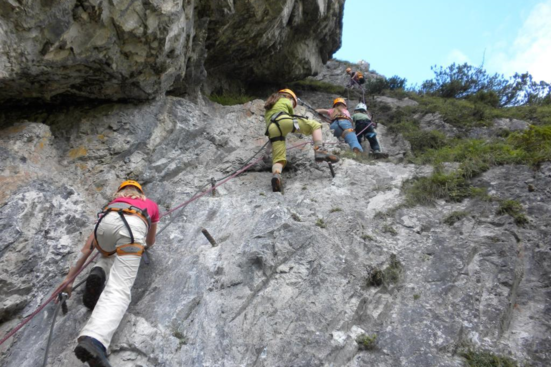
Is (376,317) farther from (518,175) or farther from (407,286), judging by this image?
(518,175)

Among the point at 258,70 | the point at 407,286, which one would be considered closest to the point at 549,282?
the point at 407,286

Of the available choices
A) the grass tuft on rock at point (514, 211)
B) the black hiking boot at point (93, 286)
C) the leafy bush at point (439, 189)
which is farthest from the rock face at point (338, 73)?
the black hiking boot at point (93, 286)

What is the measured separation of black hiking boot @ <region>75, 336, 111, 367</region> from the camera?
11.3 feet

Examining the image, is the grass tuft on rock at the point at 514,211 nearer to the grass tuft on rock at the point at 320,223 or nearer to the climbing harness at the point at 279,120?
the grass tuft on rock at the point at 320,223

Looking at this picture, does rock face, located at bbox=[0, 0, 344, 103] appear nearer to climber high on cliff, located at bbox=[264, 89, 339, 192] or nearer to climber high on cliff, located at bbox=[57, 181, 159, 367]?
climber high on cliff, located at bbox=[264, 89, 339, 192]

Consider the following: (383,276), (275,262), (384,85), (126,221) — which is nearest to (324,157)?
(275,262)

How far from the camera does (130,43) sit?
6.16 m

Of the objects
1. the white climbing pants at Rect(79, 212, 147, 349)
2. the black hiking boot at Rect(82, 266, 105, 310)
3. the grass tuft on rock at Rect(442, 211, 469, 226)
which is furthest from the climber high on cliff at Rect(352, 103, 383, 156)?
the black hiking boot at Rect(82, 266, 105, 310)

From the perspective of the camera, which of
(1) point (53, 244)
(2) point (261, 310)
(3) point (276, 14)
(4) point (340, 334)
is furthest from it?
(3) point (276, 14)

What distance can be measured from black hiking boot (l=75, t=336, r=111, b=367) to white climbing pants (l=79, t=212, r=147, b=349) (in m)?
0.06

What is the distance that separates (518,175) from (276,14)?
20.0 feet

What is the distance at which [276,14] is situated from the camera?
348 inches

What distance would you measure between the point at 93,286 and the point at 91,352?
1014 millimetres

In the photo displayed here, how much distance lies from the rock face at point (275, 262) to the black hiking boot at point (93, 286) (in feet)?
0.73
